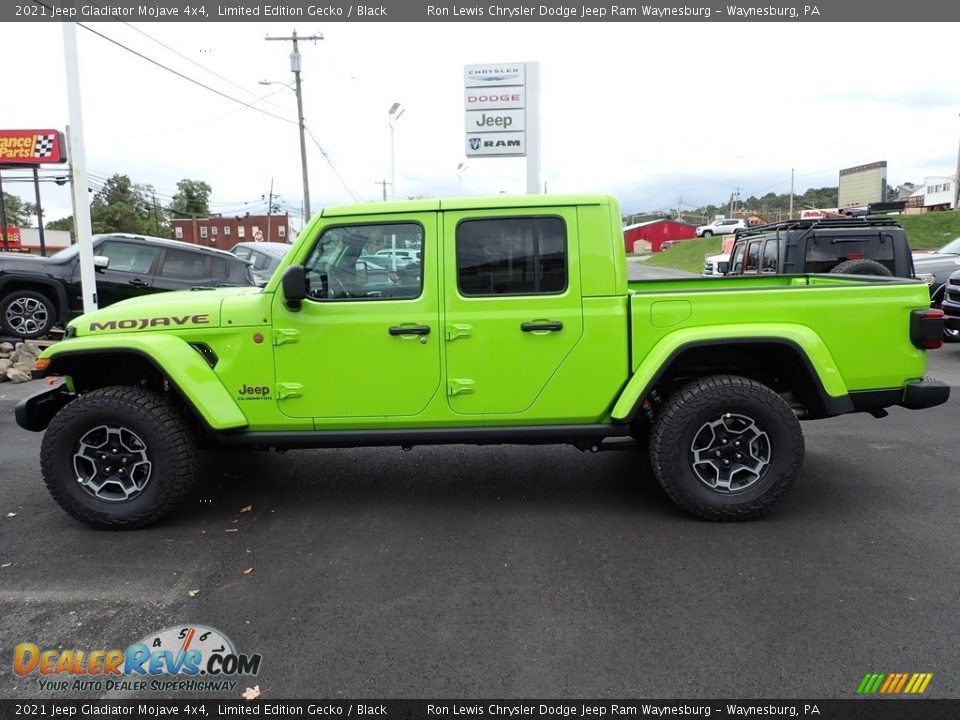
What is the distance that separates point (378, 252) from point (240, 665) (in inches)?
93.5

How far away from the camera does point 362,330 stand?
13.5 feet

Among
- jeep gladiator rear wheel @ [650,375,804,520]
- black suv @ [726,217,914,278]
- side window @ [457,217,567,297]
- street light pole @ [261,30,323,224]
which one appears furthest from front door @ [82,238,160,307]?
street light pole @ [261,30,323,224]

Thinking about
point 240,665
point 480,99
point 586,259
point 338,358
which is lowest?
point 240,665

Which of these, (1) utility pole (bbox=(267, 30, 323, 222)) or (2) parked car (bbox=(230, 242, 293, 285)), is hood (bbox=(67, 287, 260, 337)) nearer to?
(2) parked car (bbox=(230, 242, 293, 285))

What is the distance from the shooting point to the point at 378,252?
425 centimetres

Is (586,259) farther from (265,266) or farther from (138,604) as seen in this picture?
(265,266)

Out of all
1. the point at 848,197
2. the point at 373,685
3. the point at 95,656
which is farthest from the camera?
the point at 848,197

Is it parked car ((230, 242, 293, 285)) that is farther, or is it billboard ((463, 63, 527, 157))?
parked car ((230, 242, 293, 285))

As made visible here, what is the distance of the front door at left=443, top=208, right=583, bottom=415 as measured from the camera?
411 centimetres

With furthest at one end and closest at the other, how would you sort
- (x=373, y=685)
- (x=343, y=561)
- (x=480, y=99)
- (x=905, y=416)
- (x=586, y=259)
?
(x=480, y=99)
(x=905, y=416)
(x=586, y=259)
(x=343, y=561)
(x=373, y=685)

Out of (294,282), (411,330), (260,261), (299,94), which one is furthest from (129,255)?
(299,94)

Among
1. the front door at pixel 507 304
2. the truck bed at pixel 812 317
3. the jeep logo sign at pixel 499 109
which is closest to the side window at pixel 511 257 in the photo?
the front door at pixel 507 304

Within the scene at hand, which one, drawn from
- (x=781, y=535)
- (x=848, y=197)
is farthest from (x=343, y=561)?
(x=848, y=197)

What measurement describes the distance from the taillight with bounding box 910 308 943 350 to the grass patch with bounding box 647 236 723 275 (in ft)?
116
